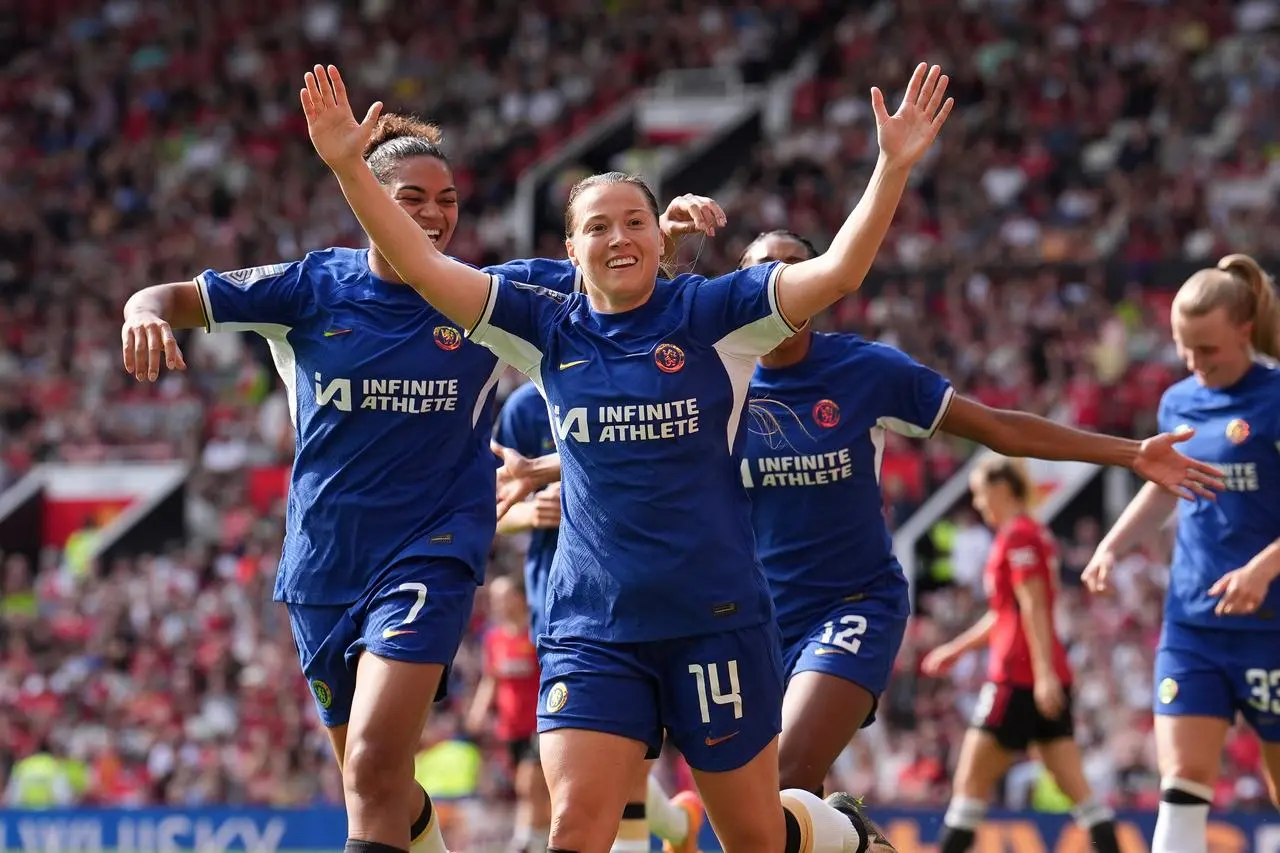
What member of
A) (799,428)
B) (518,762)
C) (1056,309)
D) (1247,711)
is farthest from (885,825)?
(1056,309)

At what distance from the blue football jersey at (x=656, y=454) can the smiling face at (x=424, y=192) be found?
975 mm

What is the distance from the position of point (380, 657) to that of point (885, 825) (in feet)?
21.8

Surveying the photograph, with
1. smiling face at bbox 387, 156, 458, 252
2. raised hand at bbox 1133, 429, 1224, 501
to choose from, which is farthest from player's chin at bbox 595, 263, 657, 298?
raised hand at bbox 1133, 429, 1224, 501

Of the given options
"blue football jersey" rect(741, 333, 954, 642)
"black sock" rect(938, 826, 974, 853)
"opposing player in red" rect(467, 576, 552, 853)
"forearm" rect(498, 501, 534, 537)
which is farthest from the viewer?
"opposing player in red" rect(467, 576, 552, 853)

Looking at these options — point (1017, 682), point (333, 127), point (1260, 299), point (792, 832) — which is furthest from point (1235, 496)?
point (333, 127)

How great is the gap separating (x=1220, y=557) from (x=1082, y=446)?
1.64 meters

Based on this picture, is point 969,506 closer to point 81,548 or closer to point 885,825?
point 885,825

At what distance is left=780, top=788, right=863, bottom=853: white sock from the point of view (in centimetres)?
579

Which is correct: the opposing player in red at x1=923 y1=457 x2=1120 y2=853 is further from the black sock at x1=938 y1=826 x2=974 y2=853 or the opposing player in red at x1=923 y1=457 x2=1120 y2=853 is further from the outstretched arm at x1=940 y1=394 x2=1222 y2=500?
the outstretched arm at x1=940 y1=394 x2=1222 y2=500

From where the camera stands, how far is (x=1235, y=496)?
7.23m

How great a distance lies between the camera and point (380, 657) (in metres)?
5.74

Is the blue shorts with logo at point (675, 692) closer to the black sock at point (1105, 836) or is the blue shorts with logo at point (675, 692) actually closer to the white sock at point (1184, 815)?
the white sock at point (1184, 815)

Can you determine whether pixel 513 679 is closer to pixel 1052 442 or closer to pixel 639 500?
pixel 1052 442

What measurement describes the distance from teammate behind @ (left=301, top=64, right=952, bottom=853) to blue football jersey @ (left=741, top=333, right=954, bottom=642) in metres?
1.35
